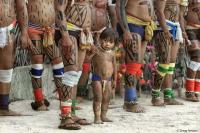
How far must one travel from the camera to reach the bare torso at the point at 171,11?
331 inches

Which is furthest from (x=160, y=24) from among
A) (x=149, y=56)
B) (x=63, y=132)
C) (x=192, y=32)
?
(x=63, y=132)

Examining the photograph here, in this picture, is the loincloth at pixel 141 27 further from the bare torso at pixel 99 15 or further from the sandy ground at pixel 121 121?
the sandy ground at pixel 121 121

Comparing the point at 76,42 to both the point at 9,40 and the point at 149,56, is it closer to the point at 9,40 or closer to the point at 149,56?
the point at 9,40

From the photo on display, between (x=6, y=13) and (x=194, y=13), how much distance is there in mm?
3886

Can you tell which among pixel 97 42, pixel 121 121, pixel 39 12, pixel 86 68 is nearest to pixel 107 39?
pixel 97 42

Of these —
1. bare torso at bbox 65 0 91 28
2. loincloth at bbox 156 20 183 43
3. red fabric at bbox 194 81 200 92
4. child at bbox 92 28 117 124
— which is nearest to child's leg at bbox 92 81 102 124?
child at bbox 92 28 117 124

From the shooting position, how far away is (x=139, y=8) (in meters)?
7.66

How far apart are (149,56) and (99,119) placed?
3.69 meters

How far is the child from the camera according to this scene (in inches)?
251

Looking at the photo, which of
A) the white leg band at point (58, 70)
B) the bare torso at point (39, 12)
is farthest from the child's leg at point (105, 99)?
the bare torso at point (39, 12)

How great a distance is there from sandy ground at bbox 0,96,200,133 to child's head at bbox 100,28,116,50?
96 centimetres

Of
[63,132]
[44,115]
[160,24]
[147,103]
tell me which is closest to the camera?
[63,132]

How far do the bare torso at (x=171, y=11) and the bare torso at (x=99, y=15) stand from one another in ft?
3.93

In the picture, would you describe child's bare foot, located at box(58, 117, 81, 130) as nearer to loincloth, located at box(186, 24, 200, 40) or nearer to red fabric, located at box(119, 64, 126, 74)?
red fabric, located at box(119, 64, 126, 74)
